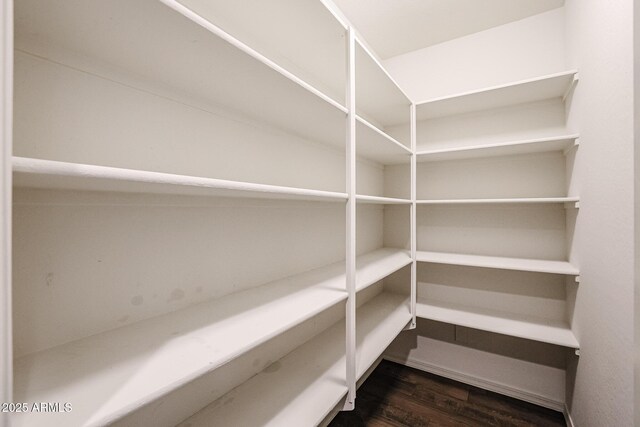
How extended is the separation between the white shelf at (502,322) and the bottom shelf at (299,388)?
1.61 ft

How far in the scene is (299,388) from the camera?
107 centimetres

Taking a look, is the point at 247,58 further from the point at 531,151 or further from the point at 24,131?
the point at 531,151

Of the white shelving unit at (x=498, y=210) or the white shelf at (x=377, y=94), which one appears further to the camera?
the white shelving unit at (x=498, y=210)

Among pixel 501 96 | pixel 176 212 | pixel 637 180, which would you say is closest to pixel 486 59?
pixel 501 96

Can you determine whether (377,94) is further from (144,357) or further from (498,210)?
(144,357)

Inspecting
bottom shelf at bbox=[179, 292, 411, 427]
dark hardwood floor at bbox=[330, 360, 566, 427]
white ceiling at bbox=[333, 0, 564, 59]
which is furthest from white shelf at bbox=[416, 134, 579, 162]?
dark hardwood floor at bbox=[330, 360, 566, 427]

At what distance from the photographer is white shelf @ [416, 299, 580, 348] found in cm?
154

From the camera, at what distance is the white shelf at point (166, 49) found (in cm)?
54

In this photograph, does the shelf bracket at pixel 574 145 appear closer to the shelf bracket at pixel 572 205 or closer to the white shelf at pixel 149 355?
the shelf bracket at pixel 572 205

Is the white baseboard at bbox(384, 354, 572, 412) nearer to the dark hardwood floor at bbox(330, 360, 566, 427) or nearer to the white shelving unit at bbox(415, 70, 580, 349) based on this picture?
the dark hardwood floor at bbox(330, 360, 566, 427)

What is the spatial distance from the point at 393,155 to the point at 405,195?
493 millimetres

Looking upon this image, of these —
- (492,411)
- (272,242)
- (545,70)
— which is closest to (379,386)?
(492,411)

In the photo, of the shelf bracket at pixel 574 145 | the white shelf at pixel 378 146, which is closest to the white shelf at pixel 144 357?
the white shelf at pixel 378 146

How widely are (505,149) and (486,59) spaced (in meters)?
0.79
